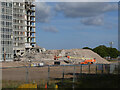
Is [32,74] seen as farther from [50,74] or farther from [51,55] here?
[51,55]

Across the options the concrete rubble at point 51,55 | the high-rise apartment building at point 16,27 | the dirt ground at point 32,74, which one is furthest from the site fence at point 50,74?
the high-rise apartment building at point 16,27

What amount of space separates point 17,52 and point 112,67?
186 feet

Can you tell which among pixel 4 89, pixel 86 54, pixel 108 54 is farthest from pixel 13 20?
pixel 4 89

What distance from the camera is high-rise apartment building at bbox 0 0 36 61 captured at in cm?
7331

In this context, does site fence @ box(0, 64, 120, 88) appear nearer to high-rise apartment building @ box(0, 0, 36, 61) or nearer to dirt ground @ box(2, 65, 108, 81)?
dirt ground @ box(2, 65, 108, 81)

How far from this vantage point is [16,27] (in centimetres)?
8188

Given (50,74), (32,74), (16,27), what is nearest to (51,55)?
(16,27)

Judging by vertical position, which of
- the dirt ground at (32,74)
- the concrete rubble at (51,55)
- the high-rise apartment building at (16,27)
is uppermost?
the high-rise apartment building at (16,27)

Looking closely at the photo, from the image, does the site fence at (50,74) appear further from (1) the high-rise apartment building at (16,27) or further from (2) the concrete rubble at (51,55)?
(1) the high-rise apartment building at (16,27)

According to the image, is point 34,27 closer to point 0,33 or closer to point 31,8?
point 31,8

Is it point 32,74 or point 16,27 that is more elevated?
point 16,27

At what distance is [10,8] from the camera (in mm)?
75875

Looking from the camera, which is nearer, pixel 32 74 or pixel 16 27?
pixel 32 74

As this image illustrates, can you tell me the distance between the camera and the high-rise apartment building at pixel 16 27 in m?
73.3
